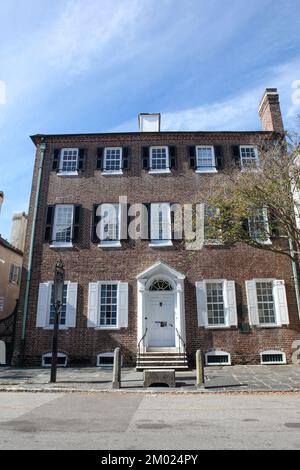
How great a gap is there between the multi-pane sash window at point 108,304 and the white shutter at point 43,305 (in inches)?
93.8

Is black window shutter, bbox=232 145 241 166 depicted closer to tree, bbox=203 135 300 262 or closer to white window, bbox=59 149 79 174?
tree, bbox=203 135 300 262

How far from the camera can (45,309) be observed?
51.2ft

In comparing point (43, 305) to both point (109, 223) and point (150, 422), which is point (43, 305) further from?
point (150, 422)

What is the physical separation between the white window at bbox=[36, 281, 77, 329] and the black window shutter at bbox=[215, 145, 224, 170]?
29.5ft

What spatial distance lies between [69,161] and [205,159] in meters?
6.90

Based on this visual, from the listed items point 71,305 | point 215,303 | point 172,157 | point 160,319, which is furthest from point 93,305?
point 172,157

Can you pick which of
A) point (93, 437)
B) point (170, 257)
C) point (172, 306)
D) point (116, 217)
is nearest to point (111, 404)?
point (93, 437)

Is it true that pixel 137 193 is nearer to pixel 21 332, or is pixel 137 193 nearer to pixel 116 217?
pixel 116 217

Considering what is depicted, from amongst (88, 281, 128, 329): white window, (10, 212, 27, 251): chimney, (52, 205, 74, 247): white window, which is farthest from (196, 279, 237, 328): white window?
(10, 212, 27, 251): chimney

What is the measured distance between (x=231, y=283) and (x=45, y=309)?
27.3 ft

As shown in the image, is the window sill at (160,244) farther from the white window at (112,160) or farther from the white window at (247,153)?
the white window at (247,153)

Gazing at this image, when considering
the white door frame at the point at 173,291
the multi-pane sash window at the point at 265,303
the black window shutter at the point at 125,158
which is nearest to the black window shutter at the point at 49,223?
the black window shutter at the point at 125,158

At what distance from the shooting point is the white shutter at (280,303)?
15.3 metres

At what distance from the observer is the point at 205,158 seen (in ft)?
58.5
